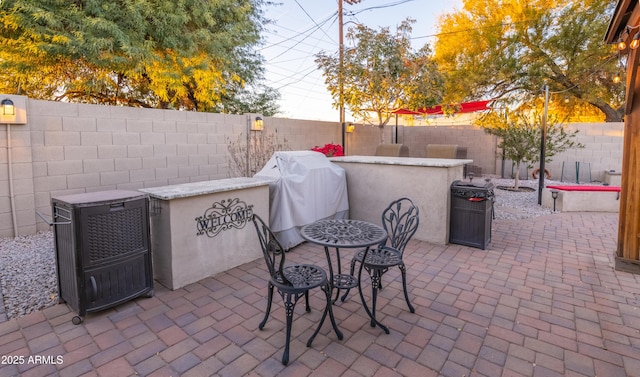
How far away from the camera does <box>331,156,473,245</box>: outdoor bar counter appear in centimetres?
423

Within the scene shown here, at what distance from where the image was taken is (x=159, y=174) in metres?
5.69

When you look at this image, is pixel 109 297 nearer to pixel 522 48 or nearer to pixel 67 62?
pixel 67 62

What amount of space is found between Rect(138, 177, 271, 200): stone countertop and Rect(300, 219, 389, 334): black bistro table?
107cm

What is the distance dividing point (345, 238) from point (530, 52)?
10872 mm

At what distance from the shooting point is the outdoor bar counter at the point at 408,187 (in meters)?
4.23

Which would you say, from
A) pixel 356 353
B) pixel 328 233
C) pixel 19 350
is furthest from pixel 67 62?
pixel 356 353

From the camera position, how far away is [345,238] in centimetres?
237

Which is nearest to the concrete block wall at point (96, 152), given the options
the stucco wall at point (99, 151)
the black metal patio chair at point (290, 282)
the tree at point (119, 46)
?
the stucco wall at point (99, 151)

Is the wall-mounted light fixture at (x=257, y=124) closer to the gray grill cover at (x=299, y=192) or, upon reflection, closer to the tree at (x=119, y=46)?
the tree at (x=119, y=46)

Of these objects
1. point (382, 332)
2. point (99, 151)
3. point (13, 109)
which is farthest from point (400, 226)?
point (13, 109)

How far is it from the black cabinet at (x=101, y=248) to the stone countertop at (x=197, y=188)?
0.25 meters

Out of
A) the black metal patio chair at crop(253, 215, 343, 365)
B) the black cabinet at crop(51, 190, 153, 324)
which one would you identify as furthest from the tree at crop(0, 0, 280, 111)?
the black metal patio chair at crop(253, 215, 343, 365)

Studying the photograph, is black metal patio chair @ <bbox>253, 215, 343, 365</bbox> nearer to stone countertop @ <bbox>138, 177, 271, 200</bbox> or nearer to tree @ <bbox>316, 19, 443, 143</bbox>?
stone countertop @ <bbox>138, 177, 271, 200</bbox>

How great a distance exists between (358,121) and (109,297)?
9444 mm
